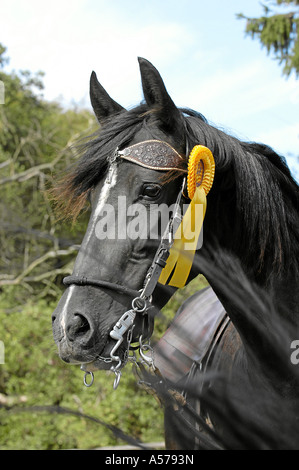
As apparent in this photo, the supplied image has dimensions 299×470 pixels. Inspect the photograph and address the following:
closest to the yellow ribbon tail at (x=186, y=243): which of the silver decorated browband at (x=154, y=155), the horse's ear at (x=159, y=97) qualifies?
the silver decorated browband at (x=154, y=155)

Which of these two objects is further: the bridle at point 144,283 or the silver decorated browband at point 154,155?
the silver decorated browband at point 154,155

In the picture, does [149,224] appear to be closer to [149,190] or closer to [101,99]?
[149,190]

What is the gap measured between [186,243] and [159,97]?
0.56 m

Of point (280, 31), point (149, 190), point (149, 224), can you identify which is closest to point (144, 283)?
point (149, 224)

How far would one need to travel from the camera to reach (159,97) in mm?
1849

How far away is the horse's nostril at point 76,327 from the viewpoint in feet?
5.21

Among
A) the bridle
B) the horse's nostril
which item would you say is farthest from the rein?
the horse's nostril

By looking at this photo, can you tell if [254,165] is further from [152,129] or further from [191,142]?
[152,129]

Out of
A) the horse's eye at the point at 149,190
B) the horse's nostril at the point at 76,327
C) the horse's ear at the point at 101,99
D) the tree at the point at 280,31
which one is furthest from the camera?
the tree at the point at 280,31

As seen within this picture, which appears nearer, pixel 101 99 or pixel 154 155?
pixel 154 155

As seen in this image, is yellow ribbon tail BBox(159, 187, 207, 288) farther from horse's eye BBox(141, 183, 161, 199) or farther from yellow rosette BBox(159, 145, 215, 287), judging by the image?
horse's eye BBox(141, 183, 161, 199)

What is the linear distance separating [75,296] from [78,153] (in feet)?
2.36

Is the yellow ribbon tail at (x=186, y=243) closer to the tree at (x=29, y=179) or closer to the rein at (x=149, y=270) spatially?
the rein at (x=149, y=270)
